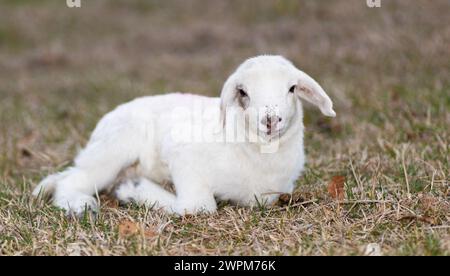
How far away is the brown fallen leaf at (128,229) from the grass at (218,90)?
3 cm

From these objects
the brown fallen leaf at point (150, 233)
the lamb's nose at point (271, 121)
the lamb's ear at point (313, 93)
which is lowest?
the brown fallen leaf at point (150, 233)

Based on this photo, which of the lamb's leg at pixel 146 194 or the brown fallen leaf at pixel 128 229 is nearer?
the brown fallen leaf at pixel 128 229

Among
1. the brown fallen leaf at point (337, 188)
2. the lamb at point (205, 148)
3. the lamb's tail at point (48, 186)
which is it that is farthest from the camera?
the lamb's tail at point (48, 186)

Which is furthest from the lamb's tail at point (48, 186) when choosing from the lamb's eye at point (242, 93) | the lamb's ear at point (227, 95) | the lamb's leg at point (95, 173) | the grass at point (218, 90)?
Answer: the lamb's eye at point (242, 93)

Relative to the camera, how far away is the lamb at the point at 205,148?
420cm

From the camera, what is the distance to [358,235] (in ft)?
13.0

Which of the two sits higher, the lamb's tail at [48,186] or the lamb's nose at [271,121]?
the lamb's nose at [271,121]

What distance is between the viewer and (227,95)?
4.34m

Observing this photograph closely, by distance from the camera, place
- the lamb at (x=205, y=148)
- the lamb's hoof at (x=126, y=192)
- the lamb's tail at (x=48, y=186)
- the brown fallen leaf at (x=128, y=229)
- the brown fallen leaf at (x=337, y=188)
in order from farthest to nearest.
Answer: the lamb's tail at (x=48, y=186), the lamb's hoof at (x=126, y=192), the brown fallen leaf at (x=337, y=188), the lamb at (x=205, y=148), the brown fallen leaf at (x=128, y=229)

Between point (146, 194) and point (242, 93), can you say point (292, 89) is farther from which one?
point (146, 194)

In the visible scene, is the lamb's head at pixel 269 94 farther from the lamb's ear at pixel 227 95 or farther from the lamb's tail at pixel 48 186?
the lamb's tail at pixel 48 186

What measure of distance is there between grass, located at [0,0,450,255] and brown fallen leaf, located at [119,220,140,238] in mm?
33

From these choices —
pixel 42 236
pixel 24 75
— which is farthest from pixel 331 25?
pixel 42 236
